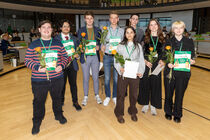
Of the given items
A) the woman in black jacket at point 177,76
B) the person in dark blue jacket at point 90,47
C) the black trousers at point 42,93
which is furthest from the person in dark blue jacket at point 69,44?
the woman in black jacket at point 177,76

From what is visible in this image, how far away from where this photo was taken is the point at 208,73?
17.5ft

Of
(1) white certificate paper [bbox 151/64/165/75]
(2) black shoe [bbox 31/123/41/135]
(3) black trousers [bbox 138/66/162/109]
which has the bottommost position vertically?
(2) black shoe [bbox 31/123/41/135]

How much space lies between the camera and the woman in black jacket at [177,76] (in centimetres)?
216

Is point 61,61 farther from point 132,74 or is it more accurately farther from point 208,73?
point 208,73

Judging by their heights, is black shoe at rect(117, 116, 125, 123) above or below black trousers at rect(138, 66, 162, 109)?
below

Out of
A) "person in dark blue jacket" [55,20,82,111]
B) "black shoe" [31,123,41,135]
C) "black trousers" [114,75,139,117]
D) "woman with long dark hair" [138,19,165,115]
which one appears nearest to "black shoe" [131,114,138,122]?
"black trousers" [114,75,139,117]

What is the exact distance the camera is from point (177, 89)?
2.32 metres

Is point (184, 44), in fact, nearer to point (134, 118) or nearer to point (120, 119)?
point (134, 118)

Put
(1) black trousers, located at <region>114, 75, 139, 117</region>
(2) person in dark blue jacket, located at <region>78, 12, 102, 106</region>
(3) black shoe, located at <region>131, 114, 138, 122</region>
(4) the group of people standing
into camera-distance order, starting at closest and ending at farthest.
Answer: (4) the group of people standing
(1) black trousers, located at <region>114, 75, 139, 117</region>
(3) black shoe, located at <region>131, 114, 138, 122</region>
(2) person in dark blue jacket, located at <region>78, 12, 102, 106</region>

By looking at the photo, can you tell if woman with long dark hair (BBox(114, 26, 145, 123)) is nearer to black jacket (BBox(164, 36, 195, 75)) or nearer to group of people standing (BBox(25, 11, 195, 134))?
group of people standing (BBox(25, 11, 195, 134))

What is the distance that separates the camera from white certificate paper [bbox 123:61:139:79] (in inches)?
Answer: 82.1

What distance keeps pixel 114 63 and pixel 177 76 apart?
93cm

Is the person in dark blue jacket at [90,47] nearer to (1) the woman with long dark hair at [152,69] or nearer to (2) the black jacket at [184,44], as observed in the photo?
(1) the woman with long dark hair at [152,69]

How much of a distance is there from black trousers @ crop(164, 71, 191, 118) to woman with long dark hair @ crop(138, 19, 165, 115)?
0.48 ft
